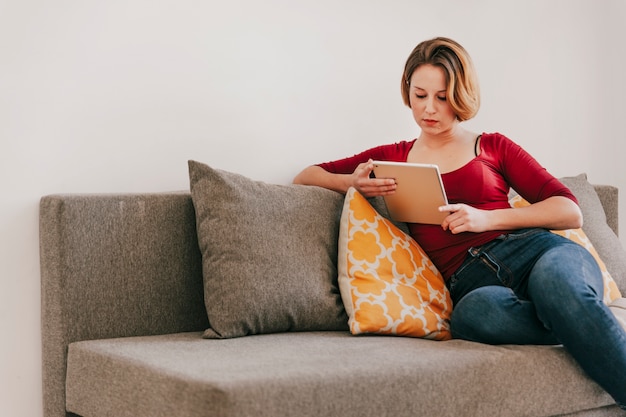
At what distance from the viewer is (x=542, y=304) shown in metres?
2.24

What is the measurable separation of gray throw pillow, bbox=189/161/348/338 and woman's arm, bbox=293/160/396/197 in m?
0.22

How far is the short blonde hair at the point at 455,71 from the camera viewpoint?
2.62 metres

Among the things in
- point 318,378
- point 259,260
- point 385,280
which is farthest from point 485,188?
point 318,378

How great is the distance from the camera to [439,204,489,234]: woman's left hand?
8.12 ft

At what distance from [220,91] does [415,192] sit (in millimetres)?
701

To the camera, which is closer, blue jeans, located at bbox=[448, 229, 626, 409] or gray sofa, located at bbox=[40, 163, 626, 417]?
gray sofa, located at bbox=[40, 163, 626, 417]

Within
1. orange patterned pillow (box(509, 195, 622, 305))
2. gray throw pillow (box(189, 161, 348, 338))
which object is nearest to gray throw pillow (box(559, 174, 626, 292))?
orange patterned pillow (box(509, 195, 622, 305))

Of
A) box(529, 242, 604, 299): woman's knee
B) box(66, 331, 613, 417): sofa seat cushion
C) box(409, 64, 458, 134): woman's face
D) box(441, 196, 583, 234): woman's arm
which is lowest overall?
box(66, 331, 613, 417): sofa seat cushion

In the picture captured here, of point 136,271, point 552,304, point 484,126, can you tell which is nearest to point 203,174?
point 136,271

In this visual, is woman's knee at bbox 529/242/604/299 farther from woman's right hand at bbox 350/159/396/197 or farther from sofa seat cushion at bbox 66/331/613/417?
woman's right hand at bbox 350/159/396/197

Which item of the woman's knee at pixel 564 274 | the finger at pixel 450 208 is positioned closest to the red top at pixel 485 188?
the finger at pixel 450 208

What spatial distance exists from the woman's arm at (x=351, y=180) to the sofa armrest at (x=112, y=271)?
1.59 feet

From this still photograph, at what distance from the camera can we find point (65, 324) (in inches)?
87.7

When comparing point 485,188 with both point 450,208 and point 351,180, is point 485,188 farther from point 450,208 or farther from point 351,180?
point 351,180
